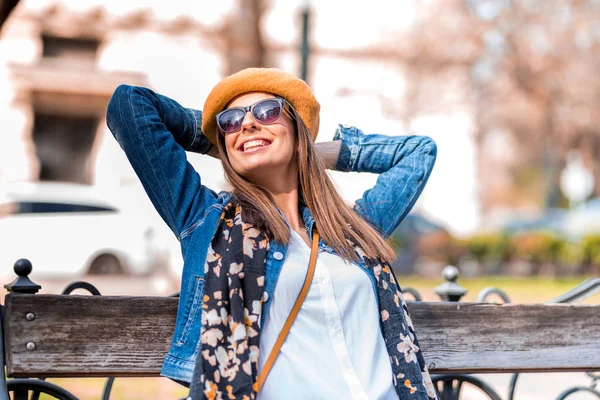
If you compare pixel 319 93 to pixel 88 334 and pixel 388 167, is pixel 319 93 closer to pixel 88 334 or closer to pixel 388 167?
pixel 388 167

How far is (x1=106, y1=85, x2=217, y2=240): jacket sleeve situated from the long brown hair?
0.13 meters

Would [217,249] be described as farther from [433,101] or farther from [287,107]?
[433,101]

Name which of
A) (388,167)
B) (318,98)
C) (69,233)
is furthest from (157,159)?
(318,98)

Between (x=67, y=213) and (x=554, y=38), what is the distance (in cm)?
1860

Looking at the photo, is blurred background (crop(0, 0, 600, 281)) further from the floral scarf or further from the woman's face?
the floral scarf

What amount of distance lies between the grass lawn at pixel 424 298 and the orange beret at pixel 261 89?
11.2 ft

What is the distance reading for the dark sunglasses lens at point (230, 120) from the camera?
266 centimetres

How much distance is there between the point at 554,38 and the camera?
26.5 m

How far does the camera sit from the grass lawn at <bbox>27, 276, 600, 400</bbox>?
6.22 metres

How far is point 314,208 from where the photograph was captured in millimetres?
2771

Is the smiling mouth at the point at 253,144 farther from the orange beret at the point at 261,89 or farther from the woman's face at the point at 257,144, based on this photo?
the orange beret at the point at 261,89

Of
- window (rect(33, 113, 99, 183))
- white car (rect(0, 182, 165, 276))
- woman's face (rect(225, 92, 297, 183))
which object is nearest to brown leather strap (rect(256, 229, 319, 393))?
woman's face (rect(225, 92, 297, 183))

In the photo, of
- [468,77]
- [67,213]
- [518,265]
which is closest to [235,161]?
[67,213]

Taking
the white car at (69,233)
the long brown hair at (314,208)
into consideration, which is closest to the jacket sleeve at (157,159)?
the long brown hair at (314,208)
